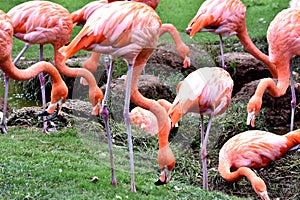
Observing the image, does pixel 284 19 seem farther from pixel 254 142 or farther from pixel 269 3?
pixel 269 3

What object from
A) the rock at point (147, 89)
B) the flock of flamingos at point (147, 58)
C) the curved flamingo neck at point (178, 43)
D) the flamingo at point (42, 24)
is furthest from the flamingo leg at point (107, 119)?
the curved flamingo neck at point (178, 43)

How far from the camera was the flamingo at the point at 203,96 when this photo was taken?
5.45 m

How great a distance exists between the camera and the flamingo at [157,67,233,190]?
5453 millimetres

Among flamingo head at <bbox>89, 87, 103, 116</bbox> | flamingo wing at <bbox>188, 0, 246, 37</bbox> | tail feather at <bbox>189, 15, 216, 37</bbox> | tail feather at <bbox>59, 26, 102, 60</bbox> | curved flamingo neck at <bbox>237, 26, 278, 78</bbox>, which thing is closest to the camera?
tail feather at <bbox>59, 26, 102, 60</bbox>

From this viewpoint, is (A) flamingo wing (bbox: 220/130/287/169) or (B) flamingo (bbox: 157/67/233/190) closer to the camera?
(B) flamingo (bbox: 157/67/233/190)

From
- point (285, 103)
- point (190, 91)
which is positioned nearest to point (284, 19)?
point (285, 103)

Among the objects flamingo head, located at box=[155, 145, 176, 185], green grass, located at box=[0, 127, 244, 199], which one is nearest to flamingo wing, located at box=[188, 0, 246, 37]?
green grass, located at box=[0, 127, 244, 199]

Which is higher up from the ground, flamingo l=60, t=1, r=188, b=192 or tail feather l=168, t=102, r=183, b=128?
flamingo l=60, t=1, r=188, b=192

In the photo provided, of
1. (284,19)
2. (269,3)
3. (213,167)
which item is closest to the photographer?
(213,167)

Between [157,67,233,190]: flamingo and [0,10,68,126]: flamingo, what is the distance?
39.1 inches

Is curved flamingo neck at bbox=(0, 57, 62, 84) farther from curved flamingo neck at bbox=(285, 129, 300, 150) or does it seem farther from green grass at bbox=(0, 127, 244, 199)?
curved flamingo neck at bbox=(285, 129, 300, 150)

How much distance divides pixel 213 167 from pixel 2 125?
220cm

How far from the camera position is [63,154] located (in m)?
5.61

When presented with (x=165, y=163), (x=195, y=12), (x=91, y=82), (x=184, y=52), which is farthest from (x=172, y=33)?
(x=195, y=12)
